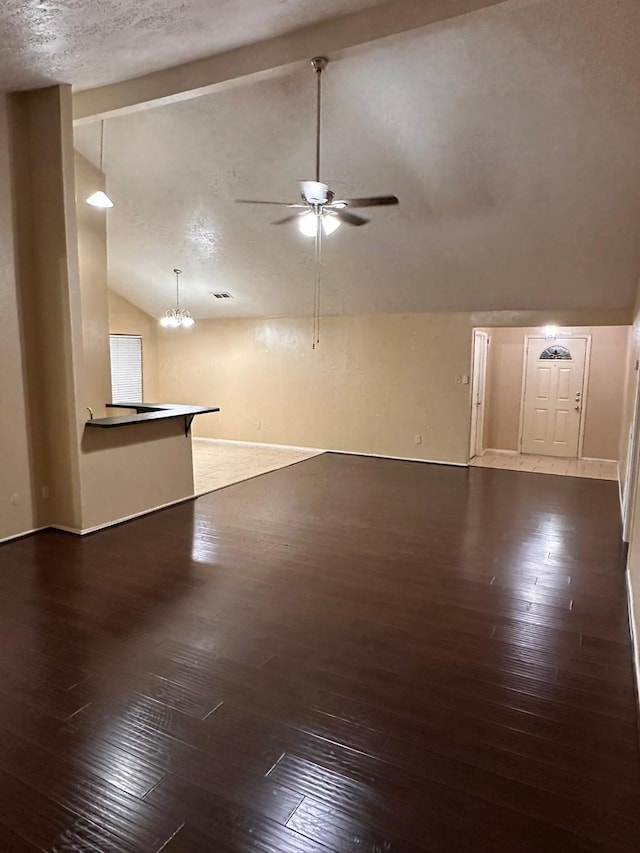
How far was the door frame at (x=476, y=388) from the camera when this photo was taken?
7.49 meters

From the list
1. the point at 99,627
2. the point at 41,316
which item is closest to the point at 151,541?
the point at 99,627

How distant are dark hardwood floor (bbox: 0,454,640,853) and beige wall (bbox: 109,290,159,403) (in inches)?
221

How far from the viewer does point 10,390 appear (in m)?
4.20

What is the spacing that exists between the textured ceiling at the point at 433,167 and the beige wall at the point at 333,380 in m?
0.61

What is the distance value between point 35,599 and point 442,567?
2.73 m

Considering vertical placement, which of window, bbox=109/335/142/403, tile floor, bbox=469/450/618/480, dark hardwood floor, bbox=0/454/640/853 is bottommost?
dark hardwood floor, bbox=0/454/640/853

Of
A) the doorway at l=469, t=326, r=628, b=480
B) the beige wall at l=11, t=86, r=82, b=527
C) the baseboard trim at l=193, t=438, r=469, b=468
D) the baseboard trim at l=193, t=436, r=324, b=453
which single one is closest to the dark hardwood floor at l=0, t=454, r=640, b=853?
the beige wall at l=11, t=86, r=82, b=527

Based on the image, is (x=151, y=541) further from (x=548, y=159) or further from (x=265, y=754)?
(x=548, y=159)

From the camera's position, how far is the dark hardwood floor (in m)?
1.71

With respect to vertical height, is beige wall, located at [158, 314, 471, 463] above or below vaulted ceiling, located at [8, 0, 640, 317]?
below

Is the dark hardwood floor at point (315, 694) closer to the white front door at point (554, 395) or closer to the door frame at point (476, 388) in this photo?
the door frame at point (476, 388)

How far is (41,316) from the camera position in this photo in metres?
4.34

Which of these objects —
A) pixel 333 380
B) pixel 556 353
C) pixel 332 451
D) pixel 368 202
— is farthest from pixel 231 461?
pixel 556 353

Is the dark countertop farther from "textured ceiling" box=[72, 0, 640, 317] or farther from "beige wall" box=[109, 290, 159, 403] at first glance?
"beige wall" box=[109, 290, 159, 403]
